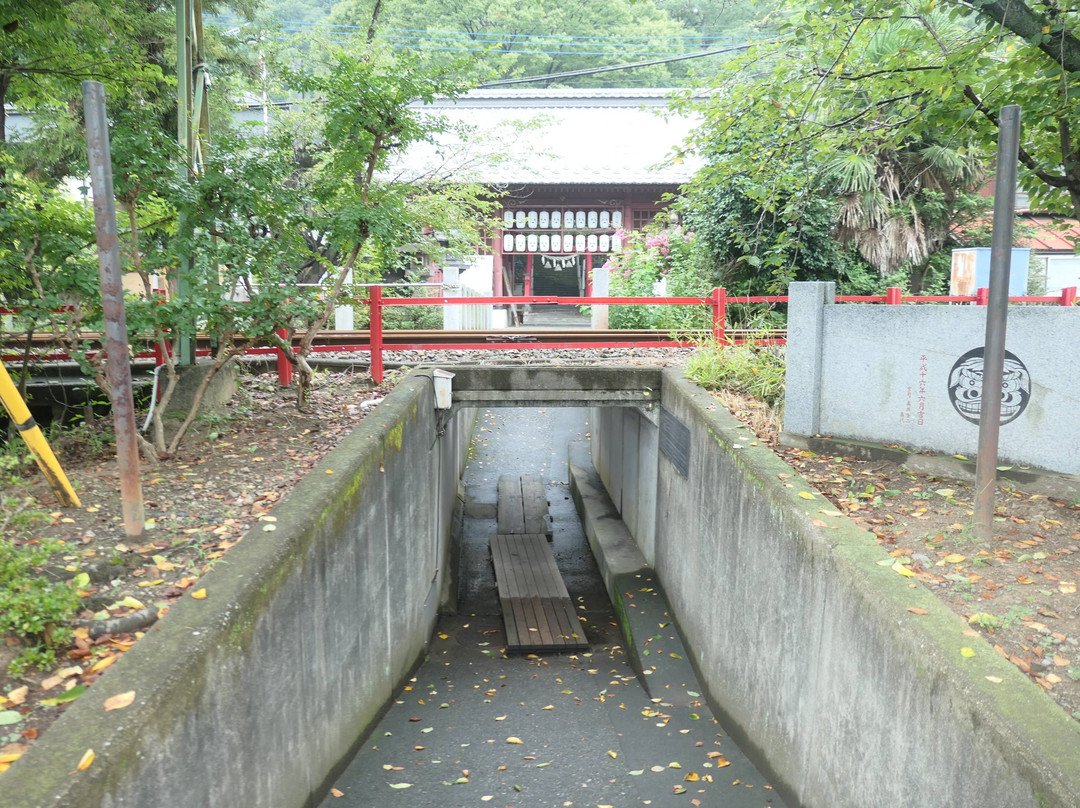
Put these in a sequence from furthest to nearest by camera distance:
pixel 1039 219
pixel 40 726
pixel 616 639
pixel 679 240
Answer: pixel 1039 219 < pixel 679 240 < pixel 616 639 < pixel 40 726

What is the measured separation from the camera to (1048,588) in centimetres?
438

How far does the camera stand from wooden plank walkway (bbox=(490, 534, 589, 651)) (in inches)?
360

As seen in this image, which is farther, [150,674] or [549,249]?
[549,249]

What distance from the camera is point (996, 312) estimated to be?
4.64 metres

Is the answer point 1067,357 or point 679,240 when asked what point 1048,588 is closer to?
point 1067,357

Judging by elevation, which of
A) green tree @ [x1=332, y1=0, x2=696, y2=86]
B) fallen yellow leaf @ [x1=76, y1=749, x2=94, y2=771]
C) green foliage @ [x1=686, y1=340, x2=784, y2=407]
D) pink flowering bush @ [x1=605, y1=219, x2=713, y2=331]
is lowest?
fallen yellow leaf @ [x1=76, y1=749, x2=94, y2=771]

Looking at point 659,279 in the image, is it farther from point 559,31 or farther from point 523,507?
point 559,31

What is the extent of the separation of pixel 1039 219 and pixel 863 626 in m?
19.7

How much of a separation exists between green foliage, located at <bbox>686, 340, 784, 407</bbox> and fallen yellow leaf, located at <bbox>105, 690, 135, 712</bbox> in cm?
647

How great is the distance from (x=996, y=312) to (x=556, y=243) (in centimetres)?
1791

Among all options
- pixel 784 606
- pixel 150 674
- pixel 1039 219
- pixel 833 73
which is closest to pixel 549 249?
pixel 1039 219

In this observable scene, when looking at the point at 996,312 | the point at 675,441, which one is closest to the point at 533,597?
the point at 675,441

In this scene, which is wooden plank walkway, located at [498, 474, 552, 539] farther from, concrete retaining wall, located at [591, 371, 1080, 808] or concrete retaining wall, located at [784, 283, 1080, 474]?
concrete retaining wall, located at [784, 283, 1080, 474]

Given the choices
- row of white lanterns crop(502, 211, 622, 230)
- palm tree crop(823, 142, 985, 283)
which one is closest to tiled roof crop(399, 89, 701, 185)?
row of white lanterns crop(502, 211, 622, 230)
